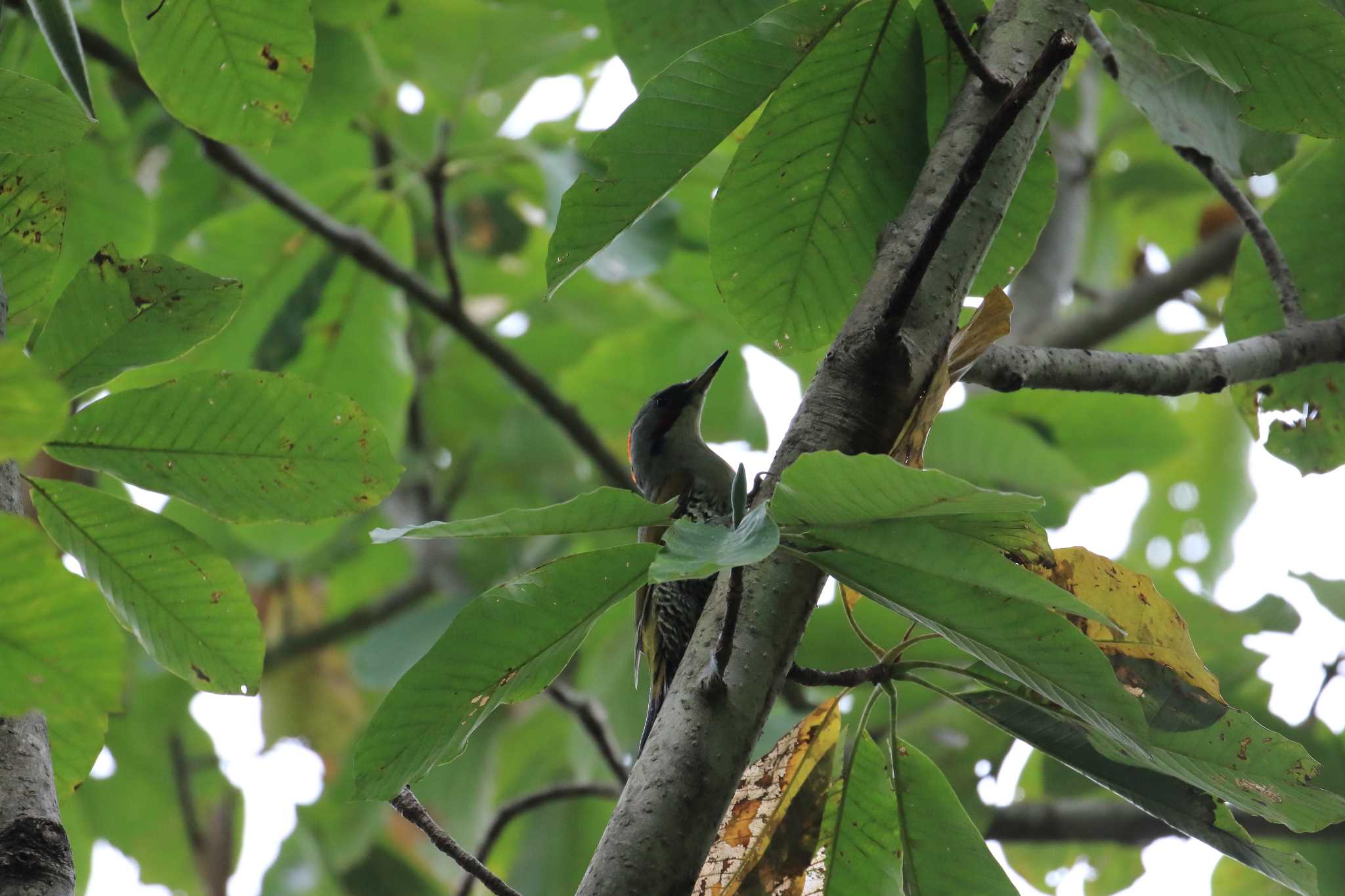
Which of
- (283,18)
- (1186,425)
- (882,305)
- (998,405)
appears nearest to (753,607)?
(882,305)

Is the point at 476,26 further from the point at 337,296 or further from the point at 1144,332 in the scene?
the point at 1144,332

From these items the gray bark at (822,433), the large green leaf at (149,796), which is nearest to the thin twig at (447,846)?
the gray bark at (822,433)

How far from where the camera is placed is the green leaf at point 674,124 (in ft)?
5.38

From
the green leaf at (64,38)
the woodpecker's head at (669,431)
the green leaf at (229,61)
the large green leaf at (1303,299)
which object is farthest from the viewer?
the woodpecker's head at (669,431)

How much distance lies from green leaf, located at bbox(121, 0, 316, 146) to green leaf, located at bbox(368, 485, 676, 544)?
0.90m

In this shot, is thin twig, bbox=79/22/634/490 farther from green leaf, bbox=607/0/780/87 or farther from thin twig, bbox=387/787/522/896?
thin twig, bbox=387/787/522/896

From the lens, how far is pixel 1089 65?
15.4 ft

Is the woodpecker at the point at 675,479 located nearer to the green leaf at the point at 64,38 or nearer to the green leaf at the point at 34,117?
the green leaf at the point at 64,38

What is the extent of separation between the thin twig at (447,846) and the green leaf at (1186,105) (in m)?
1.40

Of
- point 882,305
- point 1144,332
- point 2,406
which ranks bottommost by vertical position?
point 2,406

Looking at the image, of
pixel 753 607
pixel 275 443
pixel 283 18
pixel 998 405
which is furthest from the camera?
pixel 998 405

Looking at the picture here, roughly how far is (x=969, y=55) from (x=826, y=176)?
1.38 feet

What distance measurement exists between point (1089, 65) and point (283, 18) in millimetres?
3682

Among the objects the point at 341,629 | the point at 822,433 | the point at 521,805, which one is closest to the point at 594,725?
the point at 521,805
